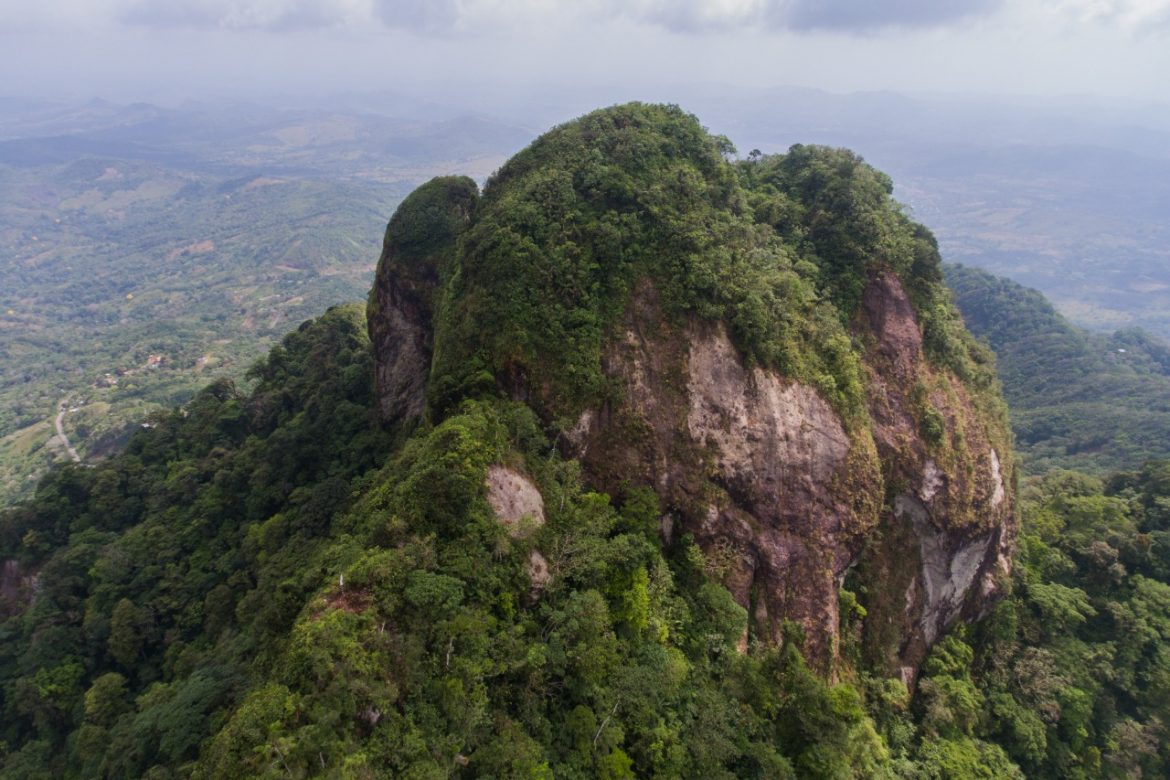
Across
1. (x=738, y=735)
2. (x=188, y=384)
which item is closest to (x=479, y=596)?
(x=738, y=735)

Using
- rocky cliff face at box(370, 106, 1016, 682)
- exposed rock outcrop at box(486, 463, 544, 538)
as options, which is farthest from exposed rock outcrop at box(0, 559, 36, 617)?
exposed rock outcrop at box(486, 463, 544, 538)

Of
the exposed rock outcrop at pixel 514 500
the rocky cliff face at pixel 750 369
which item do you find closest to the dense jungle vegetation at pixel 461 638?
the exposed rock outcrop at pixel 514 500

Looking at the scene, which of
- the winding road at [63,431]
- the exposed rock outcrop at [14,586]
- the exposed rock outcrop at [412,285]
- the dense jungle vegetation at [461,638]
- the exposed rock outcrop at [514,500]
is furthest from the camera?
the winding road at [63,431]

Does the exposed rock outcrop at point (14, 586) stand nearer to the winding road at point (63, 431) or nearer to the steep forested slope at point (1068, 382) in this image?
the winding road at point (63, 431)

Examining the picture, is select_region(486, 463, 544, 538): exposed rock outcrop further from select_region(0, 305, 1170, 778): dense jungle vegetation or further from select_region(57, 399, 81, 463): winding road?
select_region(57, 399, 81, 463): winding road

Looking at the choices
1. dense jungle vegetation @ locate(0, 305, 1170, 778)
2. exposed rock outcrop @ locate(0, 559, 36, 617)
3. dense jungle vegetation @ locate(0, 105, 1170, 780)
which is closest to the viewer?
dense jungle vegetation @ locate(0, 305, 1170, 778)

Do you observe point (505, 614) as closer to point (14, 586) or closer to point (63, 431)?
point (14, 586)

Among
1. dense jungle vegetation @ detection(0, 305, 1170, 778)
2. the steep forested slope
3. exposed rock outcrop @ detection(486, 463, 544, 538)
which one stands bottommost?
the steep forested slope
